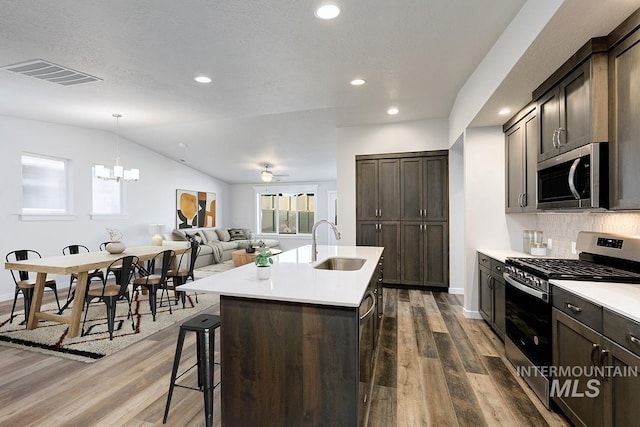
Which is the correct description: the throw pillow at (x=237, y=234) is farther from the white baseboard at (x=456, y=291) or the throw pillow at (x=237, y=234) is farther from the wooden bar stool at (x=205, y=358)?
the wooden bar stool at (x=205, y=358)

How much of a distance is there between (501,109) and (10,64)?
4.78 meters

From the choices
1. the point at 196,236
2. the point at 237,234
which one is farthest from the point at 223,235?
the point at 196,236

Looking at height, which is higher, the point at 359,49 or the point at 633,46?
the point at 359,49

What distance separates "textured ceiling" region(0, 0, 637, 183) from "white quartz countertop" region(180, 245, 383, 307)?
72.4 inches

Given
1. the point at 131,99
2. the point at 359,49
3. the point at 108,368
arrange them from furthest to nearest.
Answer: the point at 131,99
the point at 359,49
the point at 108,368

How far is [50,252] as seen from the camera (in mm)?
5164

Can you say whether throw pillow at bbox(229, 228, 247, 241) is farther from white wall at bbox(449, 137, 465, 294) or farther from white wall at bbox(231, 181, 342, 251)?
white wall at bbox(449, 137, 465, 294)

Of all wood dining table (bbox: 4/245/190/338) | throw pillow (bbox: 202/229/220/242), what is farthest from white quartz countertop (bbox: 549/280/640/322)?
throw pillow (bbox: 202/229/220/242)

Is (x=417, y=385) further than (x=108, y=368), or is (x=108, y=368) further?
(x=108, y=368)

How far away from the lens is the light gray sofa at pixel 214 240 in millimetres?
7477

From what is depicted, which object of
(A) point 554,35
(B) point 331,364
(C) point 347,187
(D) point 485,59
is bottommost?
(B) point 331,364

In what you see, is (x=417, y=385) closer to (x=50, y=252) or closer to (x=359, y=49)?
(x=359, y=49)

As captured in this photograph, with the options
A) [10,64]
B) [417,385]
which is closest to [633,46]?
[417,385]

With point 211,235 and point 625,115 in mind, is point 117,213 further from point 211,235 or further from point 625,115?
Result: point 625,115
